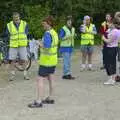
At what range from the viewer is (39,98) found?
11227 mm

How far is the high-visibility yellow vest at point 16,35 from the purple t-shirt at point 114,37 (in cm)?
230

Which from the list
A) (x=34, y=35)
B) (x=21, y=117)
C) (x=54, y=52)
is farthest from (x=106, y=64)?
→ (x=34, y=35)

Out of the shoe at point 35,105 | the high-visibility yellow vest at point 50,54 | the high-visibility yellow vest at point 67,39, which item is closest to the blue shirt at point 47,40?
the high-visibility yellow vest at point 50,54

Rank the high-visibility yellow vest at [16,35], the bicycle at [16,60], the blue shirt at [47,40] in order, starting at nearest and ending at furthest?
the blue shirt at [47,40] < the high-visibility yellow vest at [16,35] < the bicycle at [16,60]

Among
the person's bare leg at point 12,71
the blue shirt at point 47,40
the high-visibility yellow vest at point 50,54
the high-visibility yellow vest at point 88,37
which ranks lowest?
the person's bare leg at point 12,71

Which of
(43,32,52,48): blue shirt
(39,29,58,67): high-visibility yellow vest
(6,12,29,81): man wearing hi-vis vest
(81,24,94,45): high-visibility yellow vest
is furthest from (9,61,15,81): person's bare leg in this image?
(43,32,52,48): blue shirt

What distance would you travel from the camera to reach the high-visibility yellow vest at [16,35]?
47.8ft

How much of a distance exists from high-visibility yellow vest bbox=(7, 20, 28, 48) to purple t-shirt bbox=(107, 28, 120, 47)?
7.53ft

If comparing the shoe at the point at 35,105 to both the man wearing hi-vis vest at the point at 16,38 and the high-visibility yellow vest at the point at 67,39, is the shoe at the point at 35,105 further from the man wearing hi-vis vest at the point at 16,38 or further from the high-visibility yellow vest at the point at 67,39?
the high-visibility yellow vest at the point at 67,39

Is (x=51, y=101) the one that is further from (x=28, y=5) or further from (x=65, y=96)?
(x=28, y=5)

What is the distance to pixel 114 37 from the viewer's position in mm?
13703

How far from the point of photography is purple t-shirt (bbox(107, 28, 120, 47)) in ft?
44.5

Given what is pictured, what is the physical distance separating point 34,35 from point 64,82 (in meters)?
8.54

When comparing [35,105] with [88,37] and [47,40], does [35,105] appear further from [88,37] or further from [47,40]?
[88,37]
